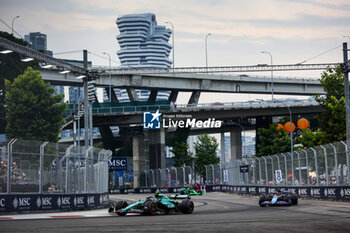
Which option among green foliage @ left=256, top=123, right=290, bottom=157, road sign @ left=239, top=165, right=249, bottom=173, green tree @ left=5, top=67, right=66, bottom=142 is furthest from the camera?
green foliage @ left=256, top=123, right=290, bottom=157

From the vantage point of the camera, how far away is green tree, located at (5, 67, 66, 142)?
233 ft

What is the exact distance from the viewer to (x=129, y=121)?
8819 centimetres

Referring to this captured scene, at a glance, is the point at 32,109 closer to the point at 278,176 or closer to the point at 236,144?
the point at 278,176

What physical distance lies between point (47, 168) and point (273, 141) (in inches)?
2244

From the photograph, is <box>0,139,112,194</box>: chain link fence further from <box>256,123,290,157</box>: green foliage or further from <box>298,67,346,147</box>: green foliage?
<box>256,123,290,157</box>: green foliage

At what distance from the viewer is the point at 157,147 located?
9425 centimetres

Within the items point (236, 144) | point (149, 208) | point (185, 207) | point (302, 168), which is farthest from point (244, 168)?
point (236, 144)

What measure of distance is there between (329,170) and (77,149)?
14745mm

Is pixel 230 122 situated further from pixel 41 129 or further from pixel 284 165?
pixel 284 165

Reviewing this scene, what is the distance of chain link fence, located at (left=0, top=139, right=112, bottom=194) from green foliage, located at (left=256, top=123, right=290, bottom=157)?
49.2m

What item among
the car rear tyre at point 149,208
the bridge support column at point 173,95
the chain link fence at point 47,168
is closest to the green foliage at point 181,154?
the bridge support column at point 173,95

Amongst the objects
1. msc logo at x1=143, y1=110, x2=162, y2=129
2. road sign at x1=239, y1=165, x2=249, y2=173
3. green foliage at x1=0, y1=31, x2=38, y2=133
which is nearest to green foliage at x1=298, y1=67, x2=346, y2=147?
road sign at x1=239, y1=165, x2=249, y2=173

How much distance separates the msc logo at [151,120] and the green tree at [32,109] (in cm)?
1760

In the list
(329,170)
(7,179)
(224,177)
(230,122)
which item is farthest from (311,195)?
(230,122)
